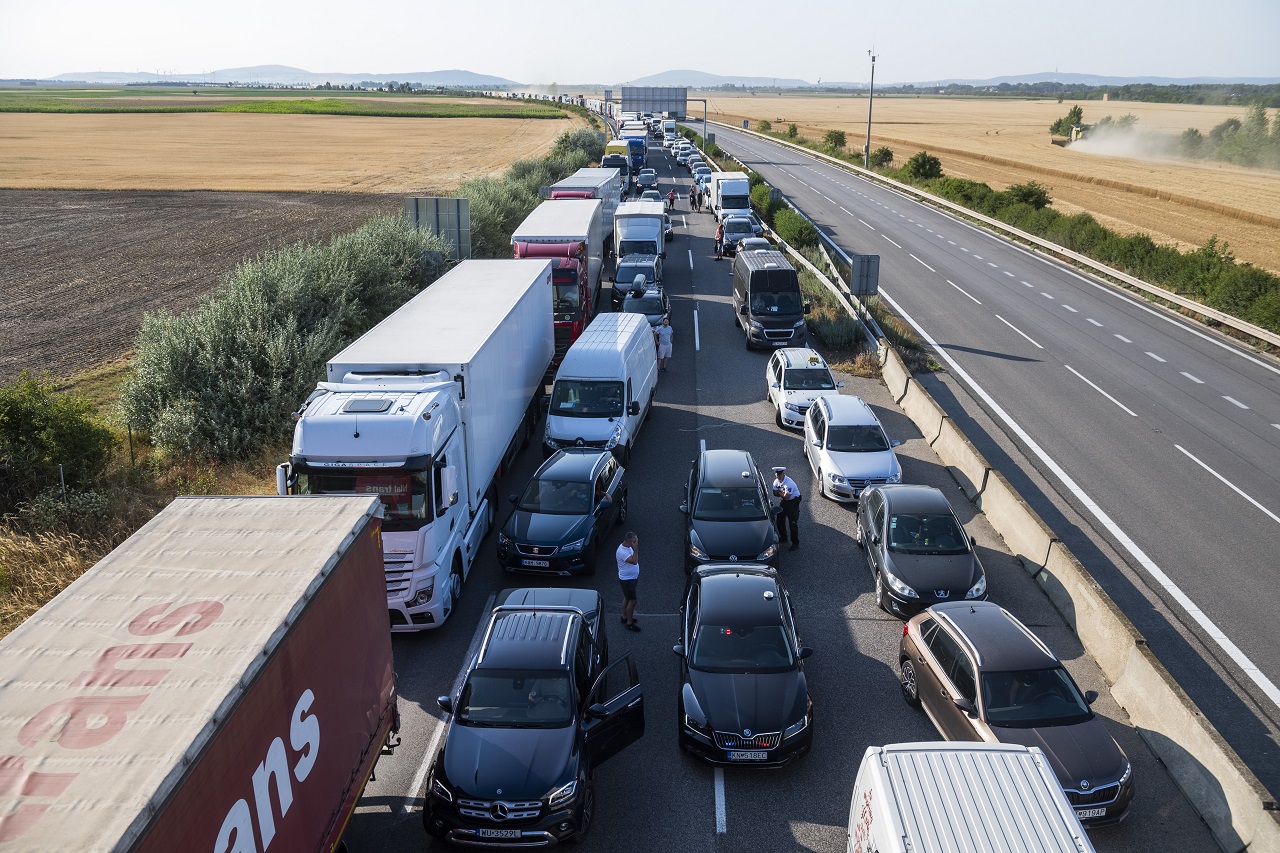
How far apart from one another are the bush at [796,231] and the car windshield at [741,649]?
30507 mm

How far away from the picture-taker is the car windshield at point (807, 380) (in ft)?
67.9

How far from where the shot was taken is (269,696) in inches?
238

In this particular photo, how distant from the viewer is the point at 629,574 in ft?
41.1

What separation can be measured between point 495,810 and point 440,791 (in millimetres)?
579

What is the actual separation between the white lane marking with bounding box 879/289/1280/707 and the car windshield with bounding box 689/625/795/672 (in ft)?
20.9

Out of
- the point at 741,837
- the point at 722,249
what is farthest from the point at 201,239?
the point at 741,837

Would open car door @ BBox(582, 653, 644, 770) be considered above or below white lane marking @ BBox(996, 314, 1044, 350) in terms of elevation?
below

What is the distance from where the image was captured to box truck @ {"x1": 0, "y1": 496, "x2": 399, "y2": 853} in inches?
185

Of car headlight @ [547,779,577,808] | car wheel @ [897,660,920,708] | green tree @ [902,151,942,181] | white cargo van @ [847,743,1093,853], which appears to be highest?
green tree @ [902,151,942,181]

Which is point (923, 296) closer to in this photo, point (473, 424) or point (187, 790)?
point (473, 424)

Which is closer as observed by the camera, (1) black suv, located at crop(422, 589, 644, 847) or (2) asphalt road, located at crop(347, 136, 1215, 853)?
(1) black suv, located at crop(422, 589, 644, 847)

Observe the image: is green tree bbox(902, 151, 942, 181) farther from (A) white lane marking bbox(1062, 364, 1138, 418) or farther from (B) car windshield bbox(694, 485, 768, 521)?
(B) car windshield bbox(694, 485, 768, 521)

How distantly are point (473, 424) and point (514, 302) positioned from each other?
463 cm

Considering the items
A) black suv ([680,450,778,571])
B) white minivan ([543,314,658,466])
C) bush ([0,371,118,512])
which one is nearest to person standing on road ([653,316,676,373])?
white minivan ([543,314,658,466])
